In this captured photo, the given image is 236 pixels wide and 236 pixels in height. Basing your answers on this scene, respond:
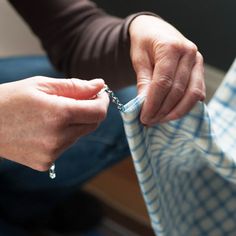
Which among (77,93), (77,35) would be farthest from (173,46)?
(77,35)

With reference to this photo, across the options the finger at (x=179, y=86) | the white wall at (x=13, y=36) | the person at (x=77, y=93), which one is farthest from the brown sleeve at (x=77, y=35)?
the finger at (x=179, y=86)

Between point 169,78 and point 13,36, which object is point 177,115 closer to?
point 169,78

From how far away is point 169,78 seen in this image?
433mm

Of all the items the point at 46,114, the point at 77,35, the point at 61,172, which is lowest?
the point at 61,172

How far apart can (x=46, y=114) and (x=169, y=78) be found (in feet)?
0.43

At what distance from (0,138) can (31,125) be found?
0.04 metres

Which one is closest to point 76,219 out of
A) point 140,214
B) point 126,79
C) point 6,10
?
point 140,214

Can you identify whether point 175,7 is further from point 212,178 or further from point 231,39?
point 212,178

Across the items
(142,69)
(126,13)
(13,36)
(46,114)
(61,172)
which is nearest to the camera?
(46,114)

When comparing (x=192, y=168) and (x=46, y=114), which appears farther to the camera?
(x=192, y=168)

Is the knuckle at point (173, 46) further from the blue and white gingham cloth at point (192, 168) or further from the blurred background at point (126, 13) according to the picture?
the blurred background at point (126, 13)

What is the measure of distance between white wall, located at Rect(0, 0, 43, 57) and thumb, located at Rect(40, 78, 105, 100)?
1.71 feet

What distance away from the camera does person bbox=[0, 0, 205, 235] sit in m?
0.38

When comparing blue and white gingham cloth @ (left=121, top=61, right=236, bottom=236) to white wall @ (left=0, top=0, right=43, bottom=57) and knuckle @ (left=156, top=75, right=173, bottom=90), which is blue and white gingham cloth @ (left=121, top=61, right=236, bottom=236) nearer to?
knuckle @ (left=156, top=75, right=173, bottom=90)
